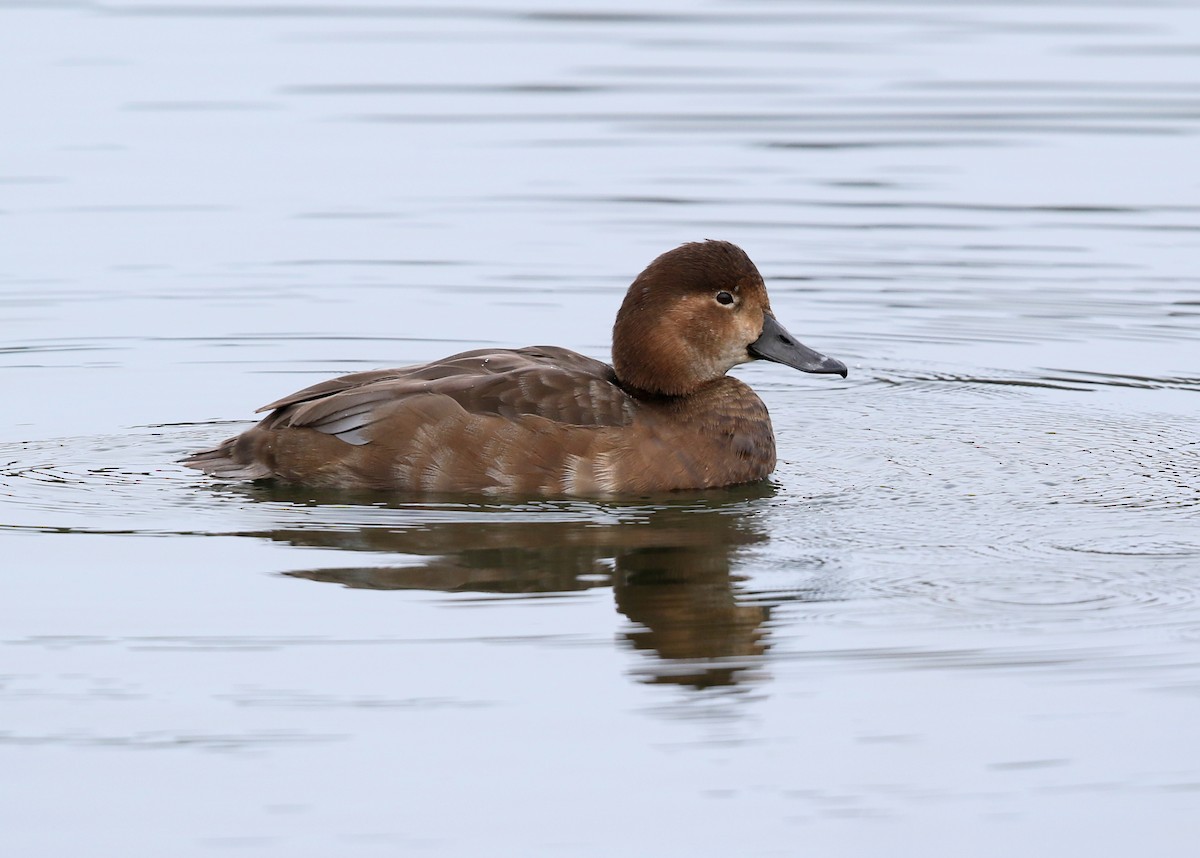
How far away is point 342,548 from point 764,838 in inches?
102

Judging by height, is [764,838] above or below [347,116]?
below

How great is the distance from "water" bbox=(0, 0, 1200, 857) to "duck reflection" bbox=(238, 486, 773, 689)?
0.02 m

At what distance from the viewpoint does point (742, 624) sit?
19.8 ft

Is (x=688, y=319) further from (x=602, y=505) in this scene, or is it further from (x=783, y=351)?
(x=602, y=505)

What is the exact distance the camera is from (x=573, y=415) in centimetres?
756

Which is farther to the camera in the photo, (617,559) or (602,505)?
(602,505)

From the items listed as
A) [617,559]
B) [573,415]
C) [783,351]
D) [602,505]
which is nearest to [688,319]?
[783,351]

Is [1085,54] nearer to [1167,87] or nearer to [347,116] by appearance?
[1167,87]

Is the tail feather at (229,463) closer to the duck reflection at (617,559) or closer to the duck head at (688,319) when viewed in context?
the duck reflection at (617,559)

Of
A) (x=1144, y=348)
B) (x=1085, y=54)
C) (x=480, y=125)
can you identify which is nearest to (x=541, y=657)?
(x=1144, y=348)

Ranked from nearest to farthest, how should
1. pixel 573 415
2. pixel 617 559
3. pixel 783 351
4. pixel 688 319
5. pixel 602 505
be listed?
1. pixel 617 559
2. pixel 602 505
3. pixel 573 415
4. pixel 688 319
5. pixel 783 351

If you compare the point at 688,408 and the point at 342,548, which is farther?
the point at 688,408

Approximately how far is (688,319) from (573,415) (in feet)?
2.33

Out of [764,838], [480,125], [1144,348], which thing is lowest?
[764,838]
